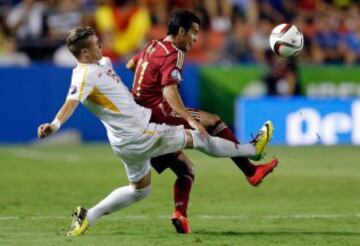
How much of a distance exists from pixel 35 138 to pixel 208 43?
4.38 meters

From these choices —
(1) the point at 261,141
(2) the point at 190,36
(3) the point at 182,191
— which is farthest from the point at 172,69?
(3) the point at 182,191

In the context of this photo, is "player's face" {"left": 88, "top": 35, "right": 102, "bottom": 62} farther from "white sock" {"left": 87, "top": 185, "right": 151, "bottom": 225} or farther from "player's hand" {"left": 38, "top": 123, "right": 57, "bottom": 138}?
"white sock" {"left": 87, "top": 185, "right": 151, "bottom": 225}

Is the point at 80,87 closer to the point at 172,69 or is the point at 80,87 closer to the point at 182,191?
the point at 172,69

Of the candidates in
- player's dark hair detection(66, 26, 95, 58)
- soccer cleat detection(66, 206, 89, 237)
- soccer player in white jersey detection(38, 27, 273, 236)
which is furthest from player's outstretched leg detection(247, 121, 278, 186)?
player's dark hair detection(66, 26, 95, 58)

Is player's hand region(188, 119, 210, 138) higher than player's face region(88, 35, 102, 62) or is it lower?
lower

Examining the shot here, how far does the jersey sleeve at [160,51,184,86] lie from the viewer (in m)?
9.27

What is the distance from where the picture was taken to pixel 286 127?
2086cm

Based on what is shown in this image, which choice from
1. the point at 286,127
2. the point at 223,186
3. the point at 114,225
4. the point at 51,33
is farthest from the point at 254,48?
the point at 114,225

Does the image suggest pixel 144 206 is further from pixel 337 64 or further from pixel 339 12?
pixel 339 12

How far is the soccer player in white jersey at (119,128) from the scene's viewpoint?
902cm

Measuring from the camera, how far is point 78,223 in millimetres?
9352

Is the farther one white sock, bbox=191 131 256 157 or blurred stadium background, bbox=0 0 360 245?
blurred stadium background, bbox=0 0 360 245

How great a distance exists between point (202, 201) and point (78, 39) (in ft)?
13.6

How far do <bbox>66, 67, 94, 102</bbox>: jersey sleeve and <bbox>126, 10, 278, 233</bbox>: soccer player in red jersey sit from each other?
0.71 m
